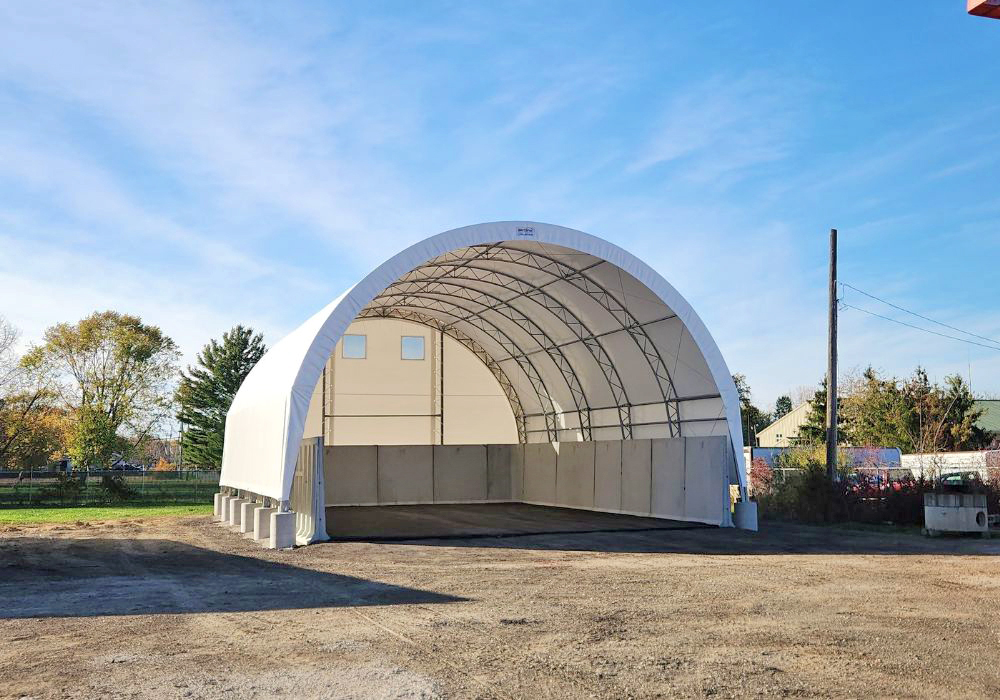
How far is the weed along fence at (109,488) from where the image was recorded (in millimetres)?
37188

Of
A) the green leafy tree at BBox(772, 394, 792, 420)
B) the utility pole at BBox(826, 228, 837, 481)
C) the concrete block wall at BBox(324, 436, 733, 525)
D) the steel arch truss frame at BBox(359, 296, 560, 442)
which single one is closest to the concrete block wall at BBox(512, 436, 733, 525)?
the concrete block wall at BBox(324, 436, 733, 525)

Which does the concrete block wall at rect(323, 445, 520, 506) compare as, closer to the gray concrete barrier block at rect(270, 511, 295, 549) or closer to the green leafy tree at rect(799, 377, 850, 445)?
the gray concrete barrier block at rect(270, 511, 295, 549)

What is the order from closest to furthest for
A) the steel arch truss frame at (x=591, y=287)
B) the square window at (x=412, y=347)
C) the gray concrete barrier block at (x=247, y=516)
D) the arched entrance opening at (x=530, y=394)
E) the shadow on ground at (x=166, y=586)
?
the shadow on ground at (x=166, y=586) → the arched entrance opening at (x=530, y=394) → the gray concrete barrier block at (x=247, y=516) → the steel arch truss frame at (x=591, y=287) → the square window at (x=412, y=347)

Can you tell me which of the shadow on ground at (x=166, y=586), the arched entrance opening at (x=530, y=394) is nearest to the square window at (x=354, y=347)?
the arched entrance opening at (x=530, y=394)

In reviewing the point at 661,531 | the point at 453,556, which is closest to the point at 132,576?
the point at 453,556

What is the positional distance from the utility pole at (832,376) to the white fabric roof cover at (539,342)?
11.3 feet

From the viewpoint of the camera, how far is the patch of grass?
2857cm

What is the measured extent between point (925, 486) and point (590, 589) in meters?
13.5

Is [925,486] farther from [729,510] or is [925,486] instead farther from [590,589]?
[590,589]

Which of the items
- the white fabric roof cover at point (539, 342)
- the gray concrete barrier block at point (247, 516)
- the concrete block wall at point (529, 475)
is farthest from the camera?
the concrete block wall at point (529, 475)

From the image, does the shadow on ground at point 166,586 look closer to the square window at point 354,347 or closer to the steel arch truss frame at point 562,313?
the steel arch truss frame at point 562,313

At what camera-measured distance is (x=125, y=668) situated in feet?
25.6

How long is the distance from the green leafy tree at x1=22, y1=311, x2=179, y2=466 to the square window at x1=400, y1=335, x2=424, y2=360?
26.5 meters

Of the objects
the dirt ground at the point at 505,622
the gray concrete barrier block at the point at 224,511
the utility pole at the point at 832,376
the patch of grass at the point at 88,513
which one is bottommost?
the patch of grass at the point at 88,513
